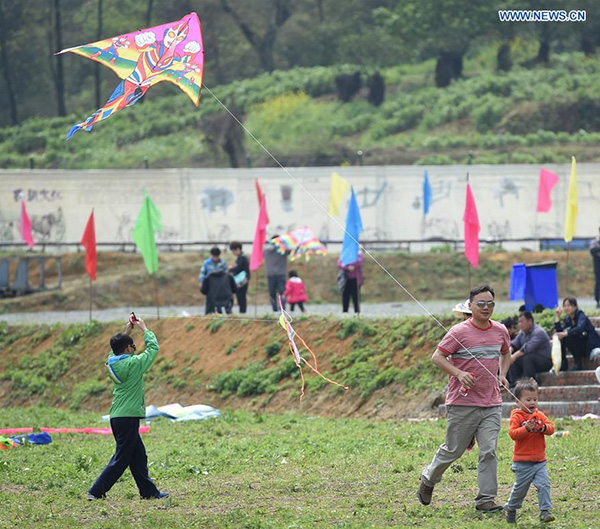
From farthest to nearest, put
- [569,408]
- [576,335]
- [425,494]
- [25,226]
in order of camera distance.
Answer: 1. [25,226]
2. [576,335]
3. [569,408]
4. [425,494]

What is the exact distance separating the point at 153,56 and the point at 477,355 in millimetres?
5945

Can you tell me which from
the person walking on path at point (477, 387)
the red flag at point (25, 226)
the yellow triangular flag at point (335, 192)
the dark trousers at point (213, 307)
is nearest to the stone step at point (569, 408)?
the person walking on path at point (477, 387)

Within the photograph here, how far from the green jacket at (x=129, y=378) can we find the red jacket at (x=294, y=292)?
1547 cm

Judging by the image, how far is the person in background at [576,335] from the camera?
1912 centimetres

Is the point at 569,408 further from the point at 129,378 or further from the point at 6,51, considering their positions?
the point at 6,51

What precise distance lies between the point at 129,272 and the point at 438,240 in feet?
31.6

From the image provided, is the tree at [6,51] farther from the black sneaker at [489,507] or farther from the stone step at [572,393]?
the black sneaker at [489,507]

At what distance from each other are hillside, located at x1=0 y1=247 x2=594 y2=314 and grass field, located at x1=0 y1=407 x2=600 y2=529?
18616mm

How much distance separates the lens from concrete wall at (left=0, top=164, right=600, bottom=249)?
44.3 m

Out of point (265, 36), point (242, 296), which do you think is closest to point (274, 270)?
point (242, 296)

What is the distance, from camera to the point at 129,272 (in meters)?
40.1

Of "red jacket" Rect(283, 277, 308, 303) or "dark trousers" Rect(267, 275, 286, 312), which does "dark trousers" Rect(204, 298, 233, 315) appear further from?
"red jacket" Rect(283, 277, 308, 303)

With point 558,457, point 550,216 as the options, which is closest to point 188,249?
point 550,216

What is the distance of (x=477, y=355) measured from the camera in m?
11.0
